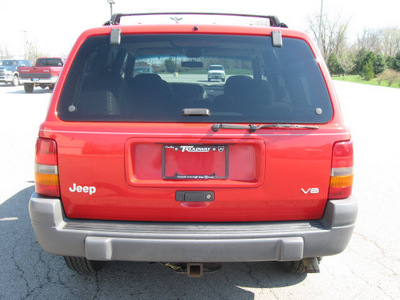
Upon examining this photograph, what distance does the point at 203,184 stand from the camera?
239 centimetres

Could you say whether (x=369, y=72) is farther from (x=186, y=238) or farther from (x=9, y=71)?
(x=186, y=238)

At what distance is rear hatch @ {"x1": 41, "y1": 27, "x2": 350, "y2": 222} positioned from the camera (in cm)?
238

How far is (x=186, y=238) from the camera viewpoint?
233 centimetres

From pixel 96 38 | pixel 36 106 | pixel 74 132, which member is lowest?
pixel 36 106

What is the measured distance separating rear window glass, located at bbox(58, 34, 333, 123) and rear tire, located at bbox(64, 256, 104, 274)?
1.18 metres

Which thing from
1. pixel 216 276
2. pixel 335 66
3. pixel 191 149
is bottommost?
pixel 216 276

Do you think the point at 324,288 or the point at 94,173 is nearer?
the point at 94,173

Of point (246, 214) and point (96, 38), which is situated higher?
point (96, 38)

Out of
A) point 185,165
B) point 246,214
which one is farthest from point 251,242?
point 185,165

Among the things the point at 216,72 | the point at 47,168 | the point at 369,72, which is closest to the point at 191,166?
the point at 47,168

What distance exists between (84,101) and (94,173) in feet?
1.61

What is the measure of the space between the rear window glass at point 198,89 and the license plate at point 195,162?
192mm

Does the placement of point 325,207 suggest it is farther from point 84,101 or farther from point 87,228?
point 84,101

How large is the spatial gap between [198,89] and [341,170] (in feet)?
3.68
